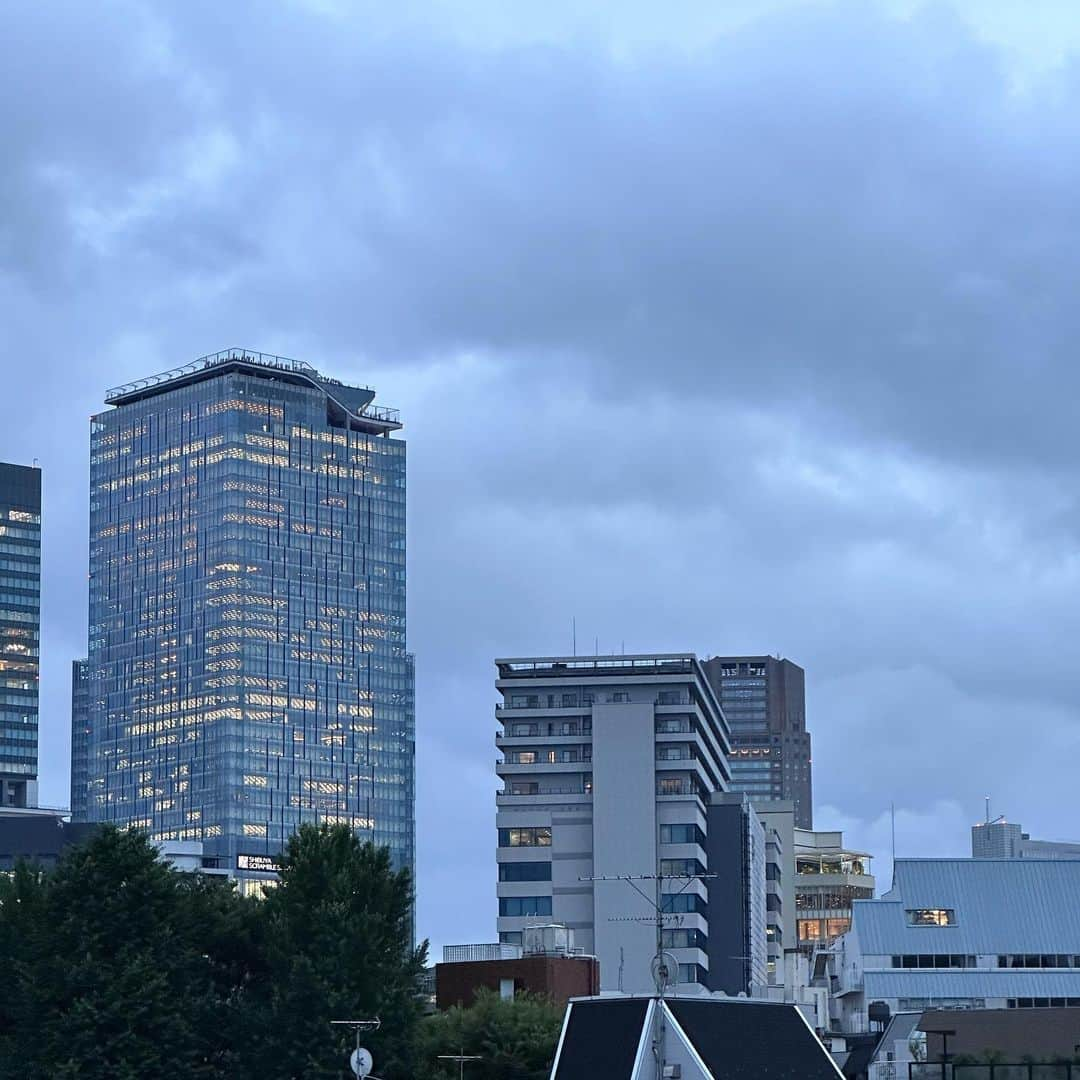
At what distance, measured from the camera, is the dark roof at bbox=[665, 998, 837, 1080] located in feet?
326

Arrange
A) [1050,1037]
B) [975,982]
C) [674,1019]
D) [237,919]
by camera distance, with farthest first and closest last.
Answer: [975,982] < [1050,1037] < [237,919] < [674,1019]

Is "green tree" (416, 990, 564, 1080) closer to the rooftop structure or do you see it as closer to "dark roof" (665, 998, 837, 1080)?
the rooftop structure

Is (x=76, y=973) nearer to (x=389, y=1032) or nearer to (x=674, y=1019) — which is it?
(x=389, y=1032)

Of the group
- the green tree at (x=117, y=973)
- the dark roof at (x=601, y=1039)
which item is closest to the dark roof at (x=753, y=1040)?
the dark roof at (x=601, y=1039)

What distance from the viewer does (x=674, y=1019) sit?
98.8 metres

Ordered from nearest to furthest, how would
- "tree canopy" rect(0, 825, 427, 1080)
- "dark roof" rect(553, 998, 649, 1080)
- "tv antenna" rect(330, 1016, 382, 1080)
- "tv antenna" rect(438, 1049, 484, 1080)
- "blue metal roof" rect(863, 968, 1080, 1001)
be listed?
"dark roof" rect(553, 998, 649, 1080) < "tv antenna" rect(330, 1016, 382, 1080) < "tree canopy" rect(0, 825, 427, 1080) < "tv antenna" rect(438, 1049, 484, 1080) < "blue metal roof" rect(863, 968, 1080, 1001)

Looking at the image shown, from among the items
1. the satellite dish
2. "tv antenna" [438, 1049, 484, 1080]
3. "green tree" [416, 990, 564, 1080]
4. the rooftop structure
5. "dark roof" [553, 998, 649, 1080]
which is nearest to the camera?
the rooftop structure

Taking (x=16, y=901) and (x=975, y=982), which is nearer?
(x=16, y=901)

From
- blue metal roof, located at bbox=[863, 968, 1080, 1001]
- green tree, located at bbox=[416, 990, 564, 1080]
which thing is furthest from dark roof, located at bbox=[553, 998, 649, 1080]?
blue metal roof, located at bbox=[863, 968, 1080, 1001]

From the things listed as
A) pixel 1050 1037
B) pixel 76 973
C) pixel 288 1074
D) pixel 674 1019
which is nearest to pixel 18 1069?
pixel 76 973

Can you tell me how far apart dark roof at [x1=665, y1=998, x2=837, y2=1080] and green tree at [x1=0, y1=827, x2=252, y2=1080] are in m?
26.8

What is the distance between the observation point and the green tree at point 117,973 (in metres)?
110

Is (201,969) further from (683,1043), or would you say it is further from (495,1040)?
(683,1043)

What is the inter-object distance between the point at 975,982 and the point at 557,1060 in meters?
104
